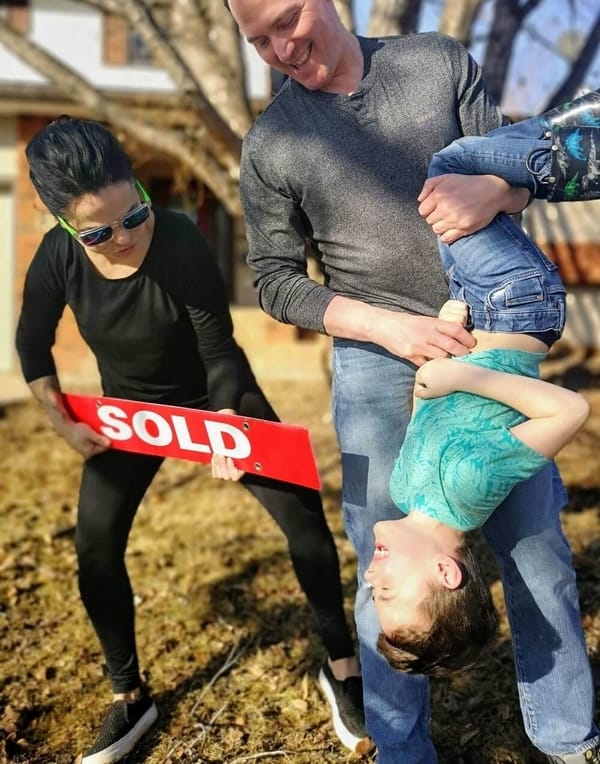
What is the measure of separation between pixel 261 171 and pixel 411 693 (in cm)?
149

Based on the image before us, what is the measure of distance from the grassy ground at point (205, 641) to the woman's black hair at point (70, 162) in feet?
5.99

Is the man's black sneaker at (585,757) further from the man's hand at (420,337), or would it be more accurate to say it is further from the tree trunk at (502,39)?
the tree trunk at (502,39)

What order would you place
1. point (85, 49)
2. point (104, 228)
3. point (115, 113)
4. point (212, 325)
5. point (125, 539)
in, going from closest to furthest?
point (104, 228), point (212, 325), point (125, 539), point (115, 113), point (85, 49)

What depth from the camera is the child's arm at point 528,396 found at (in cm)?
193

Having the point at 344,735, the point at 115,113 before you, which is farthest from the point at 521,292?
the point at 115,113

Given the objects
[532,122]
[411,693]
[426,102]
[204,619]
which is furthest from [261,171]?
[204,619]

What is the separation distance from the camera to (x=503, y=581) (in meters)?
2.27

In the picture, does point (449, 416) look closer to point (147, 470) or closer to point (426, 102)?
point (426, 102)

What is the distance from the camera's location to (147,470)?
2.75 metres

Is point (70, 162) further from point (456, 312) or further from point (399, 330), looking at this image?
point (456, 312)

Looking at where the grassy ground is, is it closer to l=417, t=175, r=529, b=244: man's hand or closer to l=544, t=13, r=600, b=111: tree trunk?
l=417, t=175, r=529, b=244: man's hand

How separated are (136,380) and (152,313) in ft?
0.88

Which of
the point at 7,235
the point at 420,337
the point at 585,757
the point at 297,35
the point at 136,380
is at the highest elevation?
the point at 297,35

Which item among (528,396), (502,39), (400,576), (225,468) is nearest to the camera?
(528,396)
